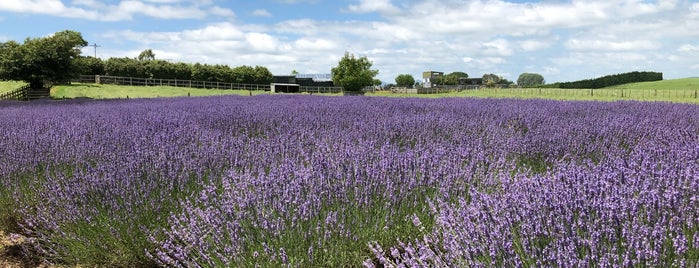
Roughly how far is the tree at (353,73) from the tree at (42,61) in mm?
26704

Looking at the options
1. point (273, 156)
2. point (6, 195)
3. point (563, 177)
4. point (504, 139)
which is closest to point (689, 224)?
point (563, 177)

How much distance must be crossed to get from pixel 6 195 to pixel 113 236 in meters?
1.35

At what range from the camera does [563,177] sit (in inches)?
95.1

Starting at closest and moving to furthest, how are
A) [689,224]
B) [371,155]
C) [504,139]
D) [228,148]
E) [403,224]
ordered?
[689,224], [403,224], [371,155], [228,148], [504,139]

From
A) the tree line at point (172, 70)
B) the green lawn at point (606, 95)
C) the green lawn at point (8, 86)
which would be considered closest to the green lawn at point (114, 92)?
the green lawn at point (8, 86)

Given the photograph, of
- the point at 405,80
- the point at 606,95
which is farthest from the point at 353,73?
the point at 405,80

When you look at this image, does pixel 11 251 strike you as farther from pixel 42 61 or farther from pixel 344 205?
pixel 42 61

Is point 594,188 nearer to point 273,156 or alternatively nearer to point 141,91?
point 273,156

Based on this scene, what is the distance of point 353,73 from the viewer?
1967 inches

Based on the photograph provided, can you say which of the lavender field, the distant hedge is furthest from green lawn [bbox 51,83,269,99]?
the distant hedge

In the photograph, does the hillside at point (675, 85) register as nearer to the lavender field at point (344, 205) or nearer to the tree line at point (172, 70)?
the tree line at point (172, 70)

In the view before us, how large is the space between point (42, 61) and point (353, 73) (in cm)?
2894

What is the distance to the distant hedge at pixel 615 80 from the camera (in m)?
67.5

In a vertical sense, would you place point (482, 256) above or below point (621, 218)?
below
